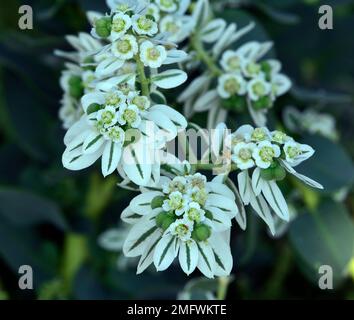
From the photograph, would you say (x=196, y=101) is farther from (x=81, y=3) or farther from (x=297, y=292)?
(x=297, y=292)

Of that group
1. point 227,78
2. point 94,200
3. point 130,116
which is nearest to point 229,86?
point 227,78

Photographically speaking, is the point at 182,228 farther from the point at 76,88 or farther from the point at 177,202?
the point at 76,88

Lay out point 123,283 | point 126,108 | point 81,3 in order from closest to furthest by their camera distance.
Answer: point 126,108 < point 81,3 < point 123,283

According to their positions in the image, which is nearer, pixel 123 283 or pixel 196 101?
pixel 196 101

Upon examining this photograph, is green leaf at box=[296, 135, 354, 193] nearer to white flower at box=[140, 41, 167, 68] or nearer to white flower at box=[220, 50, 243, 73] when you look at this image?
white flower at box=[220, 50, 243, 73]
